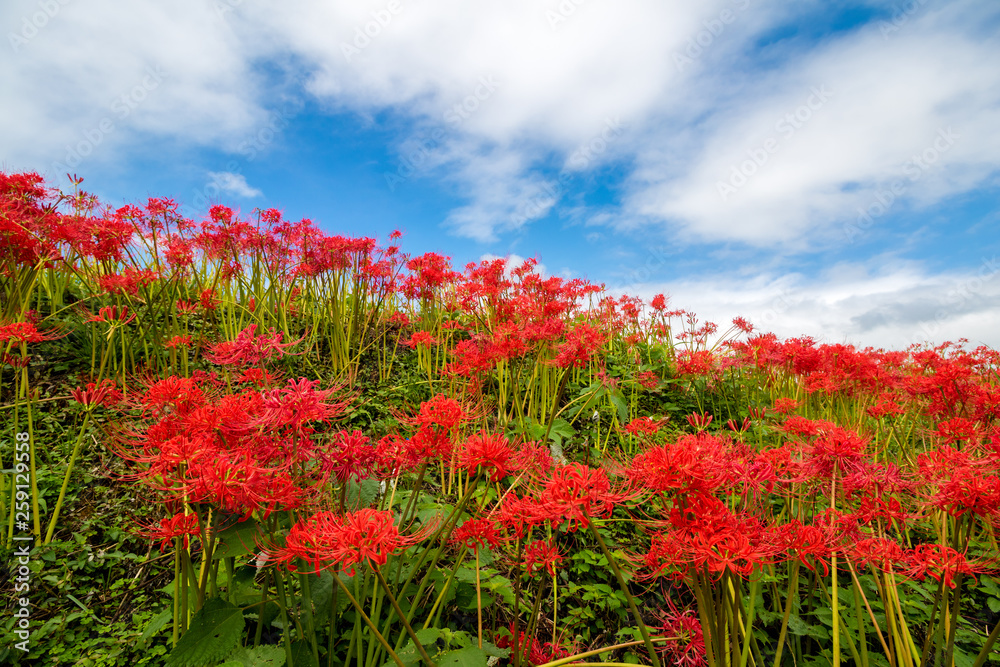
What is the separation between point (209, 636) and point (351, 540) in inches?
34.4

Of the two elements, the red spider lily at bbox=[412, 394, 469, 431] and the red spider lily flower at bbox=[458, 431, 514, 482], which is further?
the red spider lily at bbox=[412, 394, 469, 431]

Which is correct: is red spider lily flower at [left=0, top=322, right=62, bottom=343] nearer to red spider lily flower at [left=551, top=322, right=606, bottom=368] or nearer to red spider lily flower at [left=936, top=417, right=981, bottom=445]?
red spider lily flower at [left=551, top=322, right=606, bottom=368]

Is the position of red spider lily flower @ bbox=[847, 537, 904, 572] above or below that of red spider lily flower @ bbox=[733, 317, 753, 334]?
below

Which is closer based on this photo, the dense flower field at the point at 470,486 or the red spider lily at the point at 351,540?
the red spider lily at the point at 351,540

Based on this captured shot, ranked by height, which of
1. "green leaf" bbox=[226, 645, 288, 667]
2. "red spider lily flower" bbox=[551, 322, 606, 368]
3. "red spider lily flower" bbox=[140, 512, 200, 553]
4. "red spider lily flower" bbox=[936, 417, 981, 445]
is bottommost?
"green leaf" bbox=[226, 645, 288, 667]

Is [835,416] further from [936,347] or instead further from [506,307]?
[506,307]

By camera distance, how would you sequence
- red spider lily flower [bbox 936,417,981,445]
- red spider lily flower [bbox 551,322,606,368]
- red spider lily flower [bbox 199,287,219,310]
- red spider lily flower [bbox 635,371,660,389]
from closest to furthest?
red spider lily flower [bbox 936,417,981,445] → red spider lily flower [bbox 551,322,606,368] → red spider lily flower [bbox 199,287,219,310] → red spider lily flower [bbox 635,371,660,389]

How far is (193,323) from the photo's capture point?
5562 millimetres

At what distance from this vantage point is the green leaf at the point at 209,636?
1535mm

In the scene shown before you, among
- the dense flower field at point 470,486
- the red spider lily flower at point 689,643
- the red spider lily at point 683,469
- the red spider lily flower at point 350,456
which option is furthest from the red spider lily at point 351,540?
the red spider lily flower at point 689,643

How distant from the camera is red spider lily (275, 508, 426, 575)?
121 cm

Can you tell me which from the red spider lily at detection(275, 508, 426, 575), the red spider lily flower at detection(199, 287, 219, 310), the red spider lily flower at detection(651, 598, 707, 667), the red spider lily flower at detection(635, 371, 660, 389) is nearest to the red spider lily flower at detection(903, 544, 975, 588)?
the red spider lily flower at detection(651, 598, 707, 667)

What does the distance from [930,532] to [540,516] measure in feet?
13.4

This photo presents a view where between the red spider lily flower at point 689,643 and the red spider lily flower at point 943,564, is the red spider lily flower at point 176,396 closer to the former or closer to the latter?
the red spider lily flower at point 689,643
